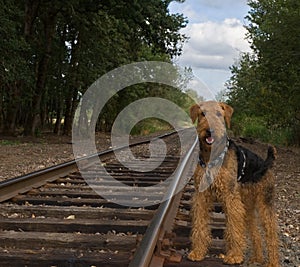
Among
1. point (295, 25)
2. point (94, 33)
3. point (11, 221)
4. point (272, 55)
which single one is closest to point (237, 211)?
point (11, 221)

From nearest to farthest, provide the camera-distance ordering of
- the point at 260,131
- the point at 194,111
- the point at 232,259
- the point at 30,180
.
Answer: the point at 232,259
the point at 194,111
the point at 30,180
the point at 260,131

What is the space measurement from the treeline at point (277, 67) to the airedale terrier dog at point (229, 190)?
9849mm

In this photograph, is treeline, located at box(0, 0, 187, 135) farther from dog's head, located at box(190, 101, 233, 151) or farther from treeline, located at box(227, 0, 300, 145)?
dog's head, located at box(190, 101, 233, 151)

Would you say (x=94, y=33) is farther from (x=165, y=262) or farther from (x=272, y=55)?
(x=165, y=262)

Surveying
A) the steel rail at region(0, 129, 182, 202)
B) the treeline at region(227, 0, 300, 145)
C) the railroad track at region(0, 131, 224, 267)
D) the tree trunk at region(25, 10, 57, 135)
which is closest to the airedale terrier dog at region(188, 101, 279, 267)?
the railroad track at region(0, 131, 224, 267)

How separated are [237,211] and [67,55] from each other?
24178 millimetres

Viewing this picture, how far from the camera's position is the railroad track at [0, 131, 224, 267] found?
3.59 m

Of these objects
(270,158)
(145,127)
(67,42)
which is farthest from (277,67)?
(145,127)

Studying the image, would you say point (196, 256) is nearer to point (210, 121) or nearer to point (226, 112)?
point (210, 121)

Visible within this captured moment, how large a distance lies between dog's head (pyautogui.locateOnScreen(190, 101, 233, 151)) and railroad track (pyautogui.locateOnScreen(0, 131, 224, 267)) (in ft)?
2.85

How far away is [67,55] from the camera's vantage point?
1056 inches

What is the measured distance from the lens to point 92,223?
15.2 feet

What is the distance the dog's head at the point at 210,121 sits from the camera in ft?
12.6

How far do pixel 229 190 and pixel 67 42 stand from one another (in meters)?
25.6
